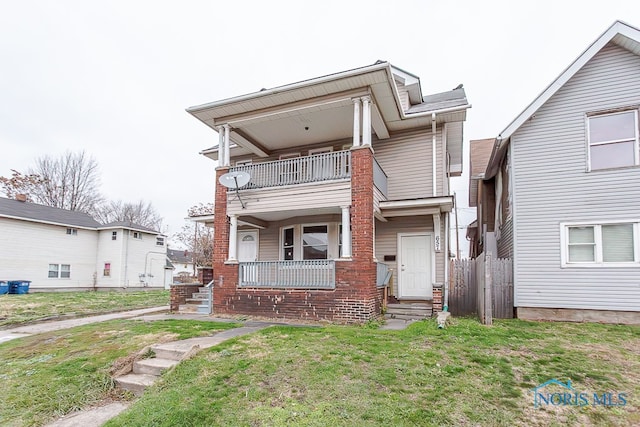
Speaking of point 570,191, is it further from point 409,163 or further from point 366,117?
point 366,117

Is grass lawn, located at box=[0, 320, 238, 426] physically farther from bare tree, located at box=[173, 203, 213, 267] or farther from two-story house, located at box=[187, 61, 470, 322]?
bare tree, located at box=[173, 203, 213, 267]

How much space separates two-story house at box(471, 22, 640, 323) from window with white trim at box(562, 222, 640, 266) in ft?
0.07

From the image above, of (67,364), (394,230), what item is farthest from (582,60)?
(67,364)

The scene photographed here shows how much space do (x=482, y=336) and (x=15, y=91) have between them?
26.1m

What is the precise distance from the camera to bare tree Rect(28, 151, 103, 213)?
112 ft

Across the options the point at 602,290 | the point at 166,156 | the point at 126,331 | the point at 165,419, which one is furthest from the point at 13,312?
the point at 166,156

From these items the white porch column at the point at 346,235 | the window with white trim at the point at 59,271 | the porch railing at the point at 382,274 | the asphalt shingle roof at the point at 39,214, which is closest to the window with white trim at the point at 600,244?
the porch railing at the point at 382,274

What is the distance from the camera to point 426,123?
1160cm

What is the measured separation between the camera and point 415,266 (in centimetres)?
1142

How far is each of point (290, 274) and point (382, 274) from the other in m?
2.80

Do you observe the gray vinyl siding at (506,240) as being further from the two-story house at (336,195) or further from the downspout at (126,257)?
the downspout at (126,257)

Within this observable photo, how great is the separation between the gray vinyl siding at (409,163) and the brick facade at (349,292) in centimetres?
274

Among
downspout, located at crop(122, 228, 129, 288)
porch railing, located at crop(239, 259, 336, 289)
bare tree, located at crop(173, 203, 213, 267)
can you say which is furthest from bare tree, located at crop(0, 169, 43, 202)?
porch railing, located at crop(239, 259, 336, 289)

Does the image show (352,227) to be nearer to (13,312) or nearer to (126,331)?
(126,331)
